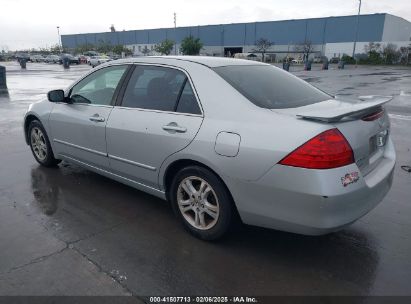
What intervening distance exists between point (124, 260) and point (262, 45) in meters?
78.5

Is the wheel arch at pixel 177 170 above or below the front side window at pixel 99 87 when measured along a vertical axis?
below

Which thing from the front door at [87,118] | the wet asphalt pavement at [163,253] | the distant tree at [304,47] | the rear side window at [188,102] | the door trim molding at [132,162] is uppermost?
the rear side window at [188,102]

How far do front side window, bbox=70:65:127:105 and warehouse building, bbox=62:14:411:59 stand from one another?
60187 millimetres

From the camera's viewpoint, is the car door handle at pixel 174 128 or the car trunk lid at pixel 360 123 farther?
the car door handle at pixel 174 128

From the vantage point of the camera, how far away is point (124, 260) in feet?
10.1

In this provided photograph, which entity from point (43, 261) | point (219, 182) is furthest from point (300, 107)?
point (43, 261)

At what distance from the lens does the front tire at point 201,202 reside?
122 inches

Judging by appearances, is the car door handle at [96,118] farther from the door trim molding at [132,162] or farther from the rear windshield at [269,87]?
the rear windshield at [269,87]

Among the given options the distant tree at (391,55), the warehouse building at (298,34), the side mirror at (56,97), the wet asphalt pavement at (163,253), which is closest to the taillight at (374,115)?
the wet asphalt pavement at (163,253)

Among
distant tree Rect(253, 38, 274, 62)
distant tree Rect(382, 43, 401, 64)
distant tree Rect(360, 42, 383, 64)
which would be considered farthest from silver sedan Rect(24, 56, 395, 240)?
distant tree Rect(253, 38, 274, 62)

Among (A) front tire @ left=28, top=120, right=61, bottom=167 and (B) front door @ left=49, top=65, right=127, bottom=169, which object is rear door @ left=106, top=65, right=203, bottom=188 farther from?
(A) front tire @ left=28, top=120, right=61, bottom=167

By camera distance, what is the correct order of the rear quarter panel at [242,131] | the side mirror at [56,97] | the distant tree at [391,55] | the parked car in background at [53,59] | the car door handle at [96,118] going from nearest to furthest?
1. the rear quarter panel at [242,131]
2. the car door handle at [96,118]
3. the side mirror at [56,97]
4. the distant tree at [391,55]
5. the parked car in background at [53,59]

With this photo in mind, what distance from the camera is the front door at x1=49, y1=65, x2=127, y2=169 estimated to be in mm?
4160

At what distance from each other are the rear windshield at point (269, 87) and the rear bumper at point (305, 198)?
2.22ft
